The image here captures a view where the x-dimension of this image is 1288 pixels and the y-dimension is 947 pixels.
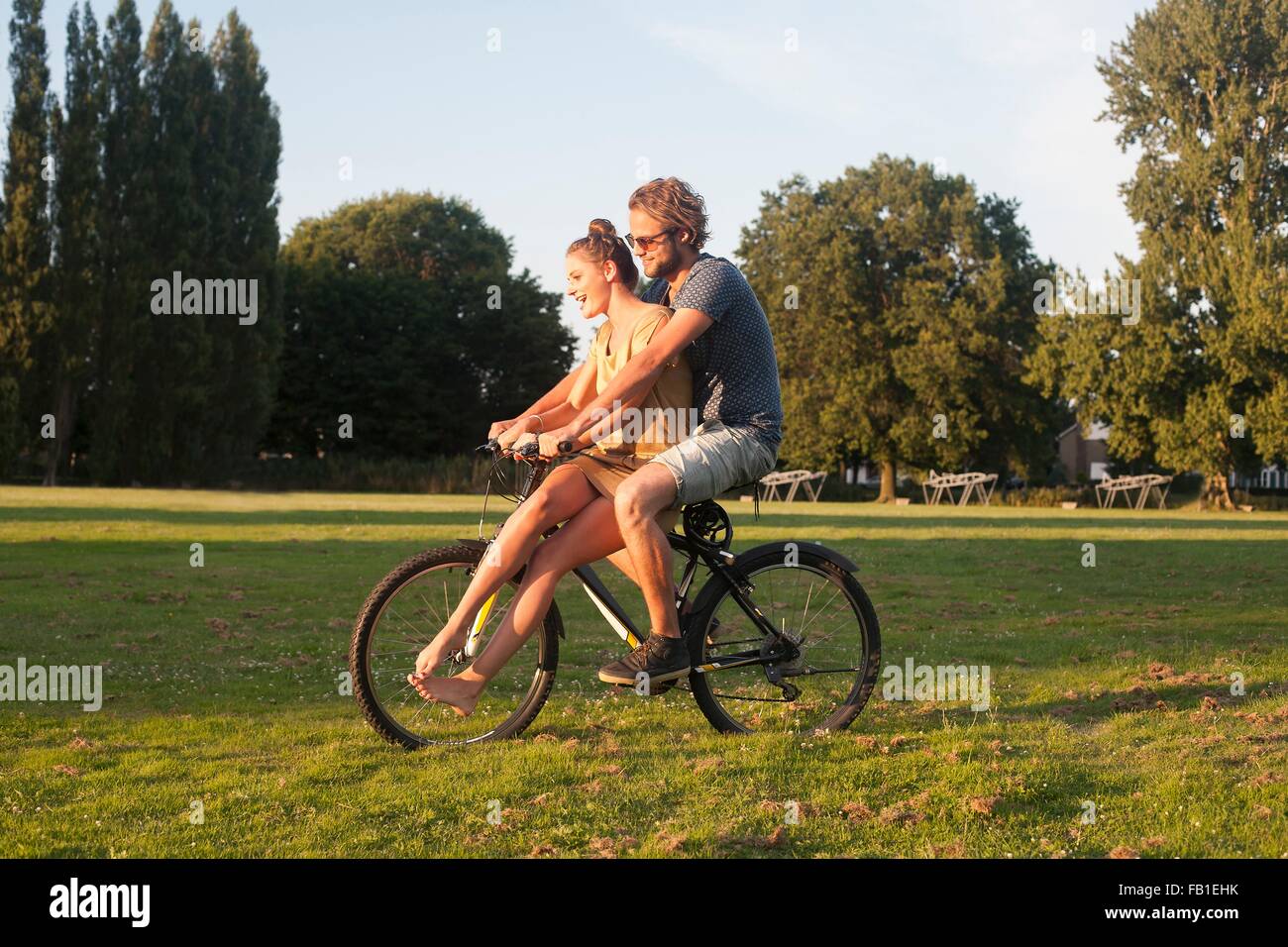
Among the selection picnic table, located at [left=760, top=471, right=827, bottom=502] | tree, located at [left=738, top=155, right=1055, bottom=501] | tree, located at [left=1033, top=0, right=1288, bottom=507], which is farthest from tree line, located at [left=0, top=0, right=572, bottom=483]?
tree, located at [left=1033, top=0, right=1288, bottom=507]

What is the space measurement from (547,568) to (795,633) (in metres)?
1.25

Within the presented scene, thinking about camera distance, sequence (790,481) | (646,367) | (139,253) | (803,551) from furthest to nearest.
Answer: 1. (790,481)
2. (139,253)
3. (803,551)
4. (646,367)

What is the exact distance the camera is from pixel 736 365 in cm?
506

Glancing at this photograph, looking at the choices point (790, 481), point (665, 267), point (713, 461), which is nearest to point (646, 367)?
point (713, 461)

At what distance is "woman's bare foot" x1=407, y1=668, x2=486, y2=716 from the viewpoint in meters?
4.73

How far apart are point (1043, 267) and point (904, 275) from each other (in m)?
5.96

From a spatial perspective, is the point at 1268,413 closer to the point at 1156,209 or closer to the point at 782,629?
the point at 1156,209

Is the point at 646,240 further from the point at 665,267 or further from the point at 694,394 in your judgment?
the point at 694,394

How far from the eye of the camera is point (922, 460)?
176 ft

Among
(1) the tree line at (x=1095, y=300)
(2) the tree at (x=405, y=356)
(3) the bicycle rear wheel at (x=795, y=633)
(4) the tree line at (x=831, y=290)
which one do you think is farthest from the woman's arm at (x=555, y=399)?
(2) the tree at (x=405, y=356)

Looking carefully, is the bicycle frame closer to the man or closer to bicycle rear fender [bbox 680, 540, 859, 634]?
bicycle rear fender [bbox 680, 540, 859, 634]
